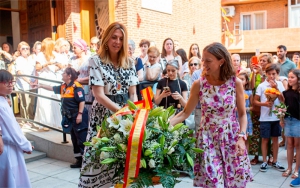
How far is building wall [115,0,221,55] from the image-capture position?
11.5 metres

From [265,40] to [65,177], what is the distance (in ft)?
67.7

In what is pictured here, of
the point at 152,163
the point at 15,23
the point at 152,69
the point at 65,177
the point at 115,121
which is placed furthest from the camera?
the point at 15,23

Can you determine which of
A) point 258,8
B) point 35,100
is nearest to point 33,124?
point 35,100

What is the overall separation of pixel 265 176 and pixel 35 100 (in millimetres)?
5286

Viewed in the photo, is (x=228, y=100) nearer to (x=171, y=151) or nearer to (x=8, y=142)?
(x=171, y=151)

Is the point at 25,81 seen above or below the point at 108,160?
above

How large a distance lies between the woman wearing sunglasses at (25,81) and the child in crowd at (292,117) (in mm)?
5517

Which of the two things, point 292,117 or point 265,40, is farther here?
point 265,40

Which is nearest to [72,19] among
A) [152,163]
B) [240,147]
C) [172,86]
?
[172,86]

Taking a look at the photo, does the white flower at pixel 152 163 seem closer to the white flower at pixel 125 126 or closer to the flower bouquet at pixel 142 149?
the flower bouquet at pixel 142 149

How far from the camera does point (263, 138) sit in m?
5.92

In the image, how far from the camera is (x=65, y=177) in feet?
18.5

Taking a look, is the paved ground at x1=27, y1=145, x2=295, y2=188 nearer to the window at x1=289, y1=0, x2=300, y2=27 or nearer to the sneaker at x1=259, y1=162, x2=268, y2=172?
the sneaker at x1=259, y1=162, x2=268, y2=172

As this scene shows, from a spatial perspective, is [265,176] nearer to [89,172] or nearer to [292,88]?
[292,88]
